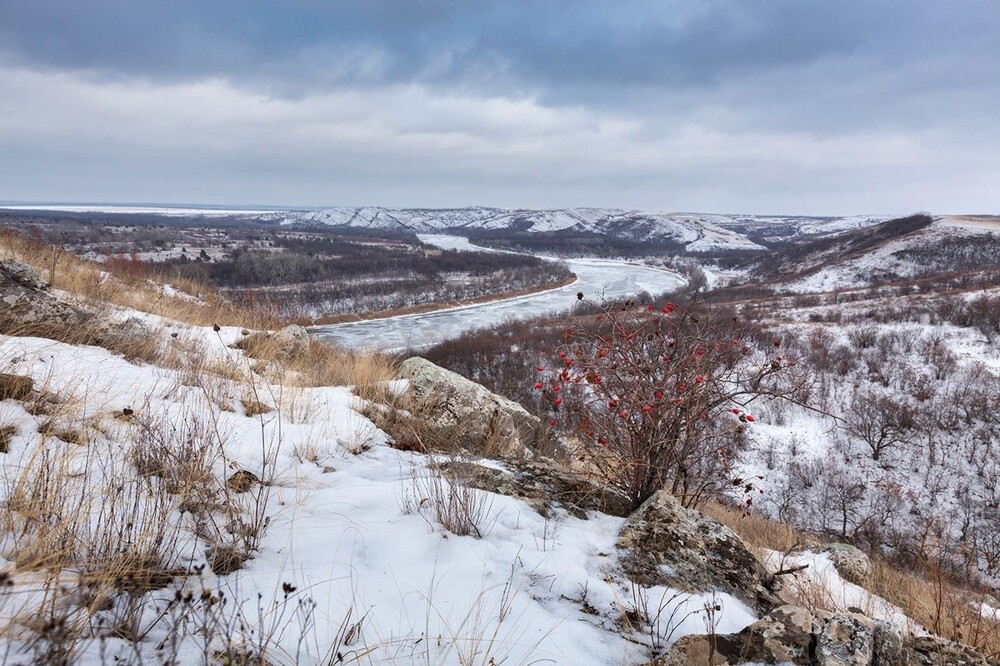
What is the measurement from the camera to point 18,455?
2246mm

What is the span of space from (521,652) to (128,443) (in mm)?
2425

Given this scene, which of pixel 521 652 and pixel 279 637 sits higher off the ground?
pixel 279 637

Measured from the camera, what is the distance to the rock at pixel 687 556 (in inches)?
86.3

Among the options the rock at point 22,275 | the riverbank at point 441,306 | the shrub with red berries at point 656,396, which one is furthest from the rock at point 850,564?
the riverbank at point 441,306

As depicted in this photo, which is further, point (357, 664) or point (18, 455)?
point (18, 455)

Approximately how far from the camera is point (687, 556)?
234 cm

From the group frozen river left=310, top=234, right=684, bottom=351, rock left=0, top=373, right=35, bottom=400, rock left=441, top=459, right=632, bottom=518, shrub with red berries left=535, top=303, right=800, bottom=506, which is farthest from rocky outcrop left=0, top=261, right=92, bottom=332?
frozen river left=310, top=234, right=684, bottom=351

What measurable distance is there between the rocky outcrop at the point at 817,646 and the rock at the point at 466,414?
2781 mm

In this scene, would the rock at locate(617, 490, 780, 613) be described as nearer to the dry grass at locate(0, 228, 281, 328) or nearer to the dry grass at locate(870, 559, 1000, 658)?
the dry grass at locate(870, 559, 1000, 658)

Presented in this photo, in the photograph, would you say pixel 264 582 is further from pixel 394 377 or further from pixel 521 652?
pixel 394 377

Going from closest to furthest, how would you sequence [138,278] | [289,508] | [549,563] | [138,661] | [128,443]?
1. [138,661]
2. [549,563]
3. [289,508]
4. [128,443]
5. [138,278]

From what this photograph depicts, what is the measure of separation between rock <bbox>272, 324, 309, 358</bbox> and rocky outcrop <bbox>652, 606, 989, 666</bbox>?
21.1 feet

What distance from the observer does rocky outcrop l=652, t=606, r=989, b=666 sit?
1541mm

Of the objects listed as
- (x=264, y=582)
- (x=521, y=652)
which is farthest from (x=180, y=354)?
(x=521, y=652)
